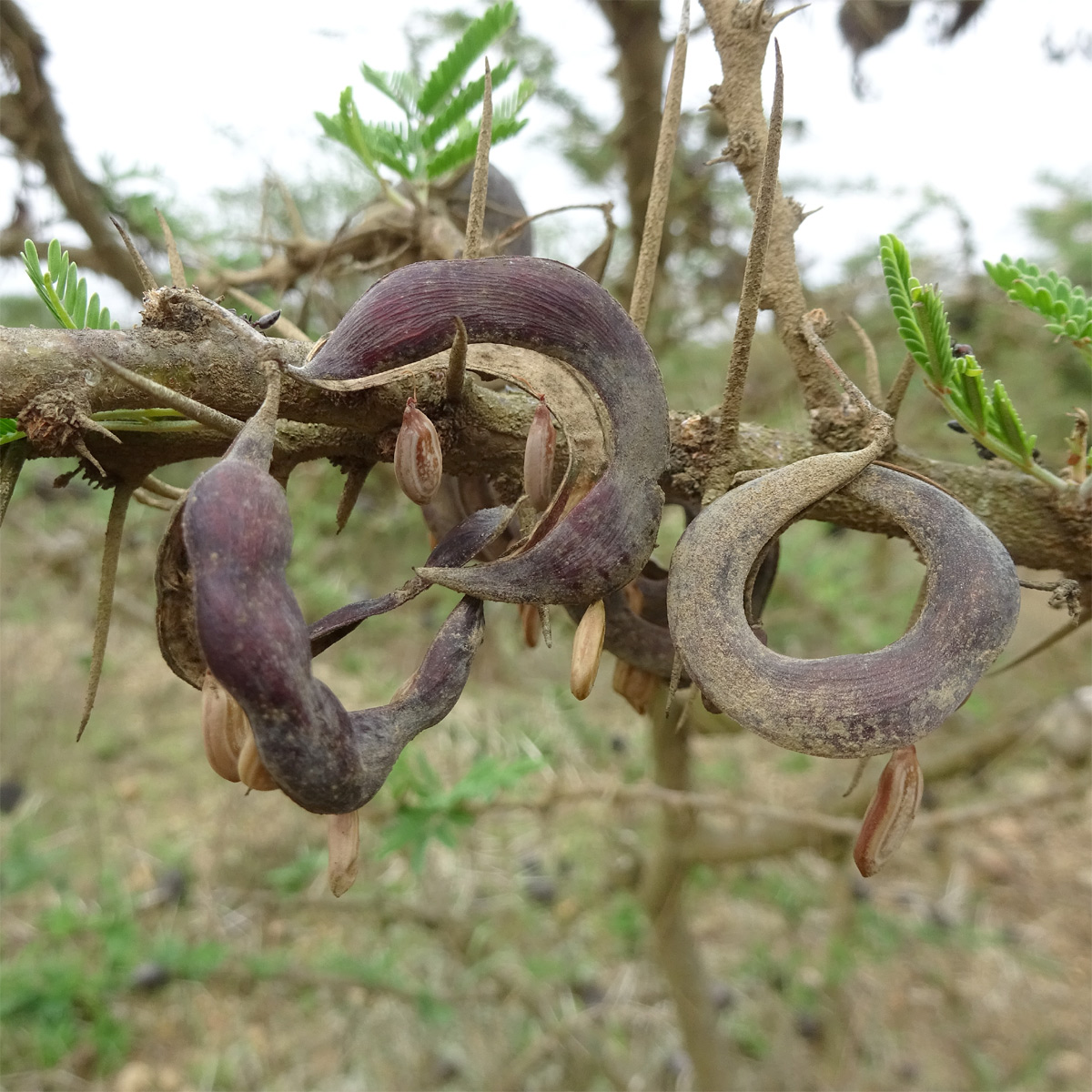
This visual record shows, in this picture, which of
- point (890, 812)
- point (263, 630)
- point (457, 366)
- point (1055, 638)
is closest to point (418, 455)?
point (457, 366)

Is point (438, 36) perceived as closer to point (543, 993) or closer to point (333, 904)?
point (333, 904)

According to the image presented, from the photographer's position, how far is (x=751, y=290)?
642mm

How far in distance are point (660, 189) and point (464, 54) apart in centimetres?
41

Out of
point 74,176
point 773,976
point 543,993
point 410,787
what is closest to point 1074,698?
point 773,976

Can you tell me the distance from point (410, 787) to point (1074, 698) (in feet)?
8.52

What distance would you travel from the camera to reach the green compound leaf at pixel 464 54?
955 millimetres

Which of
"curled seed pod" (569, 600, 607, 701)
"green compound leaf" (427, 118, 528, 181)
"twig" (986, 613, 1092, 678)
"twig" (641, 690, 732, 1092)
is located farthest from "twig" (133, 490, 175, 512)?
"twig" (641, 690, 732, 1092)

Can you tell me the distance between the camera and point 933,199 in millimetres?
3014

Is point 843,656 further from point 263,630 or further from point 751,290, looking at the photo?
point 263,630

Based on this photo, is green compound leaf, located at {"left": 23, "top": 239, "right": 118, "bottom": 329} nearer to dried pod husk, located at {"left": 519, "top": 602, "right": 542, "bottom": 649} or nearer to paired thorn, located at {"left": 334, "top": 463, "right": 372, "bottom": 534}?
paired thorn, located at {"left": 334, "top": 463, "right": 372, "bottom": 534}

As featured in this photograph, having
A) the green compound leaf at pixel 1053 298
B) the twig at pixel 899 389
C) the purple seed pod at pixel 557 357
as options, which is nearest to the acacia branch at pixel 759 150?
the twig at pixel 899 389

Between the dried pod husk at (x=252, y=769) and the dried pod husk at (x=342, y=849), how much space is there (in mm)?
60

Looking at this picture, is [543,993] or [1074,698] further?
[543,993]

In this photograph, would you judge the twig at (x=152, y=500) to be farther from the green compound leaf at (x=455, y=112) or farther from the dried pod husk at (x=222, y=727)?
the green compound leaf at (x=455, y=112)
